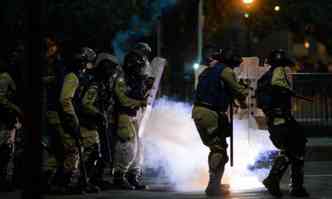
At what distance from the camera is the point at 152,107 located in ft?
39.8

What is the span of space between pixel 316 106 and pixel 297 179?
22.8ft

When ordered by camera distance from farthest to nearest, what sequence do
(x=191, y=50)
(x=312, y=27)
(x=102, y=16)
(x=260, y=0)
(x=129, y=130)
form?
(x=312, y=27)
(x=260, y=0)
(x=191, y=50)
(x=102, y=16)
(x=129, y=130)

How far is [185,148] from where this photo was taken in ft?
38.7

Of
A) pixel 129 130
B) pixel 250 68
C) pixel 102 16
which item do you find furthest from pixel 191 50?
pixel 129 130

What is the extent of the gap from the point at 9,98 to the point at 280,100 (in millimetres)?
3617

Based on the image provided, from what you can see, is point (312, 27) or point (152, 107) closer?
point (152, 107)

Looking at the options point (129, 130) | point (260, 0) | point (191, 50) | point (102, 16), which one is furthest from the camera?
point (260, 0)

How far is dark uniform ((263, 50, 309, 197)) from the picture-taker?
9.39 meters

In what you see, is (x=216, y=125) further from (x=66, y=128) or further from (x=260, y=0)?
(x=260, y=0)

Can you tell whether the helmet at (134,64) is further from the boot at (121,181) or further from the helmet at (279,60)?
the helmet at (279,60)

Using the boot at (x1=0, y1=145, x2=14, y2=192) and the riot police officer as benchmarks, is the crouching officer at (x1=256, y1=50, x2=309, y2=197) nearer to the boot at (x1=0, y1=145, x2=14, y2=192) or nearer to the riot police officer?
the riot police officer

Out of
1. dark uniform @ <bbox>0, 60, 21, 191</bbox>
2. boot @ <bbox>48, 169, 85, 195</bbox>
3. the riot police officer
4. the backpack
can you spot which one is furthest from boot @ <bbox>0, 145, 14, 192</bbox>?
the backpack

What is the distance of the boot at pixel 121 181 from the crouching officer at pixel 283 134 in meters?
1.94

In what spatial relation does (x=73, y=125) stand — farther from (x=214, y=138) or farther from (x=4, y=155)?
(x=214, y=138)
